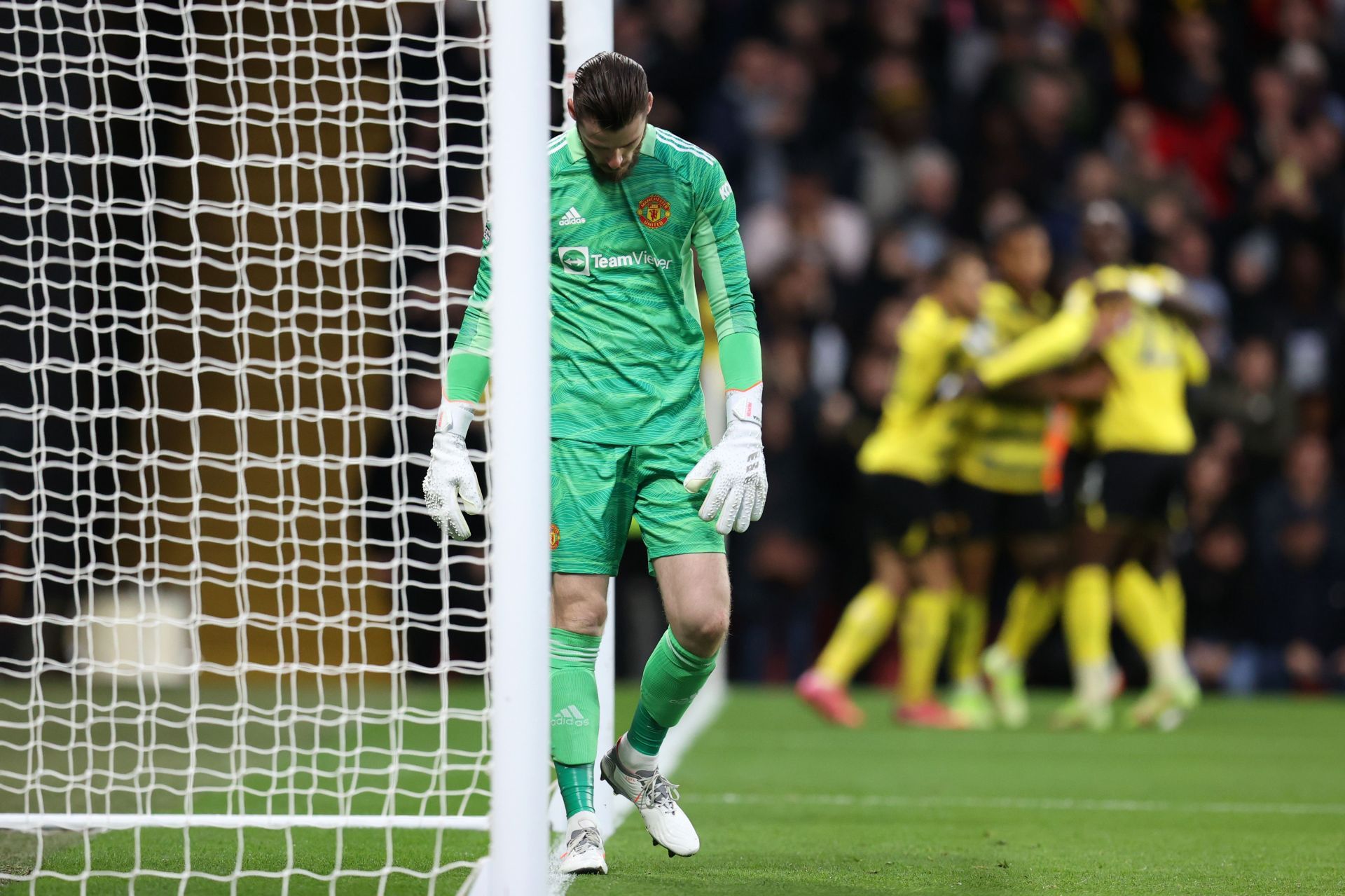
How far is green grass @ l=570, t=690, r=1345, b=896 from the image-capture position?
13.3 feet

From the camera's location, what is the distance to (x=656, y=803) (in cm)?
411

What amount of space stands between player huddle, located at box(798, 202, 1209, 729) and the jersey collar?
430cm

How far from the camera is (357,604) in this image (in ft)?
→ 29.5

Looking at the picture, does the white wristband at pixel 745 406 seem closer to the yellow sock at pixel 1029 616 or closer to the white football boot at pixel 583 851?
the white football boot at pixel 583 851

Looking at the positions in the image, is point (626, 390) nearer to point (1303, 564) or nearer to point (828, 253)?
point (828, 253)

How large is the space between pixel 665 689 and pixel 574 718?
10.9 inches

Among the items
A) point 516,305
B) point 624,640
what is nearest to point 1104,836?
point 516,305

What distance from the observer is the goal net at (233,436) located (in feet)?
14.2

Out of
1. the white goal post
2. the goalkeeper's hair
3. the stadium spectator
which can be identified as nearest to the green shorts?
the white goal post

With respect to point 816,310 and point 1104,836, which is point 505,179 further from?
point 816,310

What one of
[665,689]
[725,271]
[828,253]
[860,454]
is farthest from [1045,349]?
[665,689]

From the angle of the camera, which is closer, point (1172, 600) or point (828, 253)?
point (1172, 600)

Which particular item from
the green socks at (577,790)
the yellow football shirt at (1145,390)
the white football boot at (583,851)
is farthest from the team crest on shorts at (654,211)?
the yellow football shirt at (1145,390)

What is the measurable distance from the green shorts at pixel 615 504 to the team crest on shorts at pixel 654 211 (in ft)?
1.69
